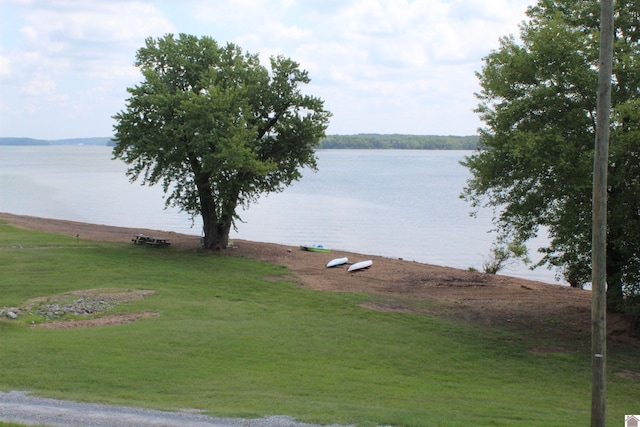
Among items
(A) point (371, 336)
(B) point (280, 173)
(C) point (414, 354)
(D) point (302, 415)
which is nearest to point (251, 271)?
(B) point (280, 173)

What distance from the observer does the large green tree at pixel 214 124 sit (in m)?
33.7

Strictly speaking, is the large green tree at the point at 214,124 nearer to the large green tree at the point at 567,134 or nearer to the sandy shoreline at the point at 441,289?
the sandy shoreline at the point at 441,289

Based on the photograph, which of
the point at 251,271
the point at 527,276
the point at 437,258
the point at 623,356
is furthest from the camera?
the point at 437,258

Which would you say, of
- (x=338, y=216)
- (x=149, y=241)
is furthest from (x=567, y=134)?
(x=338, y=216)

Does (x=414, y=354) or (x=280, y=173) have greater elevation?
(x=280, y=173)

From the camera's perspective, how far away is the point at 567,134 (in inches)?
829

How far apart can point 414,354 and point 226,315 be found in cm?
692

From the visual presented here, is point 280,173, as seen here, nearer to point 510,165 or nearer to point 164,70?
point 164,70

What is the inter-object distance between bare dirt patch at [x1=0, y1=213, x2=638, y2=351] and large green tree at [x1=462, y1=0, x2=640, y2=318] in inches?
82.0

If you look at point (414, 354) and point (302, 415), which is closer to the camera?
point (302, 415)

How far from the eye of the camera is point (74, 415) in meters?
11.3

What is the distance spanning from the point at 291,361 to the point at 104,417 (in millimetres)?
6710

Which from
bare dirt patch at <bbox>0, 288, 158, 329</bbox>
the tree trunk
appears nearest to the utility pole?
bare dirt patch at <bbox>0, 288, 158, 329</bbox>

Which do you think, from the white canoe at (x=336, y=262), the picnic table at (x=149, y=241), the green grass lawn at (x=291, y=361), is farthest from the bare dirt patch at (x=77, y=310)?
the picnic table at (x=149, y=241)
